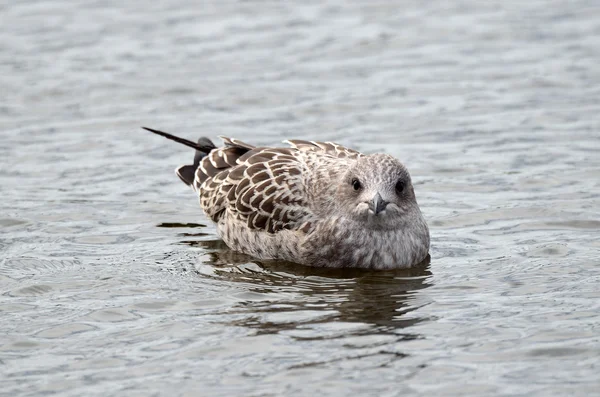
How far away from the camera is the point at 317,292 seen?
889cm

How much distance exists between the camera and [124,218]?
10930 millimetres

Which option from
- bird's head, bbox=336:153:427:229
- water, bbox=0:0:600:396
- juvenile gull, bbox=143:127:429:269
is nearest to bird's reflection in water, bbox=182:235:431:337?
water, bbox=0:0:600:396

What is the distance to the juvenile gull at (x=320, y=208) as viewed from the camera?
9406mm

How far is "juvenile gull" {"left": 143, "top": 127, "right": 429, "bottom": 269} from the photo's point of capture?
9406 millimetres

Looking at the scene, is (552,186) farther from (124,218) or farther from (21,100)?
(21,100)

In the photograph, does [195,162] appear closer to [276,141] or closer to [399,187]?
[276,141]

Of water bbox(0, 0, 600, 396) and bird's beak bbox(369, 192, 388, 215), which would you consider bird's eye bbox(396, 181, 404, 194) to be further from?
water bbox(0, 0, 600, 396)

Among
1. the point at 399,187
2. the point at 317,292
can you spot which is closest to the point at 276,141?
the point at 399,187

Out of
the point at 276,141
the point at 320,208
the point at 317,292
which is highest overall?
the point at 276,141

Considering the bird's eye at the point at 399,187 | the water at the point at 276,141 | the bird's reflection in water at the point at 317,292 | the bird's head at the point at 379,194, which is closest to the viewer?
the water at the point at 276,141

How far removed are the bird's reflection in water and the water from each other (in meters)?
0.03

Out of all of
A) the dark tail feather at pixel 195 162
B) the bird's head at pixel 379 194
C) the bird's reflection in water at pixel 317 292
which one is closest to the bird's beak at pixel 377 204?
the bird's head at pixel 379 194

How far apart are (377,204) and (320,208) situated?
0.81 metres

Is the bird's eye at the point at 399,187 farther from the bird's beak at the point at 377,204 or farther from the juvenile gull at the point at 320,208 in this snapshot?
the bird's beak at the point at 377,204
